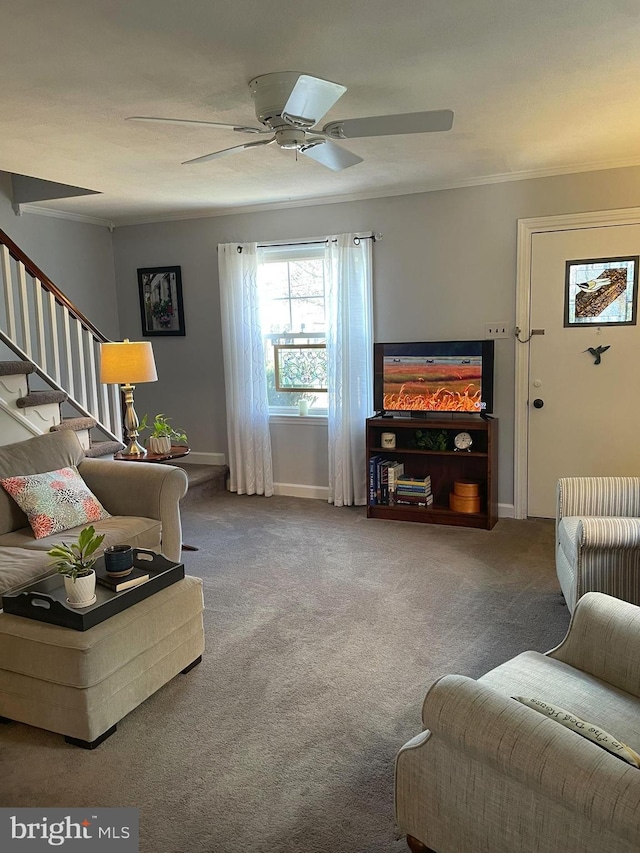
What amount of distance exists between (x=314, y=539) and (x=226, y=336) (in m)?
2.02

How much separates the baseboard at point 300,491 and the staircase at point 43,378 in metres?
1.50

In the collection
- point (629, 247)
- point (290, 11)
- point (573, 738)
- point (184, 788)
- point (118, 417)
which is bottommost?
point (184, 788)

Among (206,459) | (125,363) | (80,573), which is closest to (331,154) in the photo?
(125,363)

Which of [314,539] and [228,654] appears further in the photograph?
[314,539]

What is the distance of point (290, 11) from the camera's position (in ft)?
6.63

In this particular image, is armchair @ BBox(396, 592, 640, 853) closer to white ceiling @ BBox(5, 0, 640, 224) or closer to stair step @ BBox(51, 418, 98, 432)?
white ceiling @ BBox(5, 0, 640, 224)

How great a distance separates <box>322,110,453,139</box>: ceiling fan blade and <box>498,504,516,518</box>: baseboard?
120 inches

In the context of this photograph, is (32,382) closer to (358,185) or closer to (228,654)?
(358,185)

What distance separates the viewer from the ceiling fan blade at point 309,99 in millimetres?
2299

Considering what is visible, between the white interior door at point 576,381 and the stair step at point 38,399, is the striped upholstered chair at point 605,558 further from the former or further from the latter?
the stair step at point 38,399

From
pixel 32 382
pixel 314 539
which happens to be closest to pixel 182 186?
pixel 32 382

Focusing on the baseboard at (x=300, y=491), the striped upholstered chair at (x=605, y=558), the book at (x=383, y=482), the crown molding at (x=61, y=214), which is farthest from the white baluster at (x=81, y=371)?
the striped upholstered chair at (x=605, y=558)

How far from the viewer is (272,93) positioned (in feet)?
8.36

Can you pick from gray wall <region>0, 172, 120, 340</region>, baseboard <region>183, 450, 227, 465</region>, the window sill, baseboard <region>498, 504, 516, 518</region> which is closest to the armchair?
baseboard <region>498, 504, 516, 518</region>
